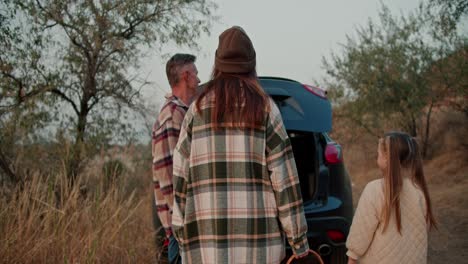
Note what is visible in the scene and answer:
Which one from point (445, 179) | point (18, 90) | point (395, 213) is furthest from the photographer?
point (445, 179)

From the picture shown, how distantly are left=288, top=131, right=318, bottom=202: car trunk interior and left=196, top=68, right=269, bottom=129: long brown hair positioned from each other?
1737 mm

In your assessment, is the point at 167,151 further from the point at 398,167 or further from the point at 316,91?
the point at 316,91

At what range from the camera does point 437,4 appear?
31.9 ft

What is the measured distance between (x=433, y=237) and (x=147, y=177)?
15.5 ft

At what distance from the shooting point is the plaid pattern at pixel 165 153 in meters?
3.09

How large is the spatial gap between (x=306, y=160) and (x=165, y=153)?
5.93ft

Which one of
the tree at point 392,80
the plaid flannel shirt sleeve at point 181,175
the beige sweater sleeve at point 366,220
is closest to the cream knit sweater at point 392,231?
the beige sweater sleeve at point 366,220

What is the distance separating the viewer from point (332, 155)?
421 cm

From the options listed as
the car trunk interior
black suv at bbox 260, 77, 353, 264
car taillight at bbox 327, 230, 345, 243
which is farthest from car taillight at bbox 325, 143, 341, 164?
car taillight at bbox 327, 230, 345, 243

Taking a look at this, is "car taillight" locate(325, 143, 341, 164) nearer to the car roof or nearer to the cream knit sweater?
the car roof

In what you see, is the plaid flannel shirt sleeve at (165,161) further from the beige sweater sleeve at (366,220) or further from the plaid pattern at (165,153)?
the beige sweater sleeve at (366,220)

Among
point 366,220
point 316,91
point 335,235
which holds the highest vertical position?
point 316,91

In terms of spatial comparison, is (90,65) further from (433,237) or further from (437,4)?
(437,4)

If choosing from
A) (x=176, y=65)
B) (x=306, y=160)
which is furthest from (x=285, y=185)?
(x=306, y=160)
